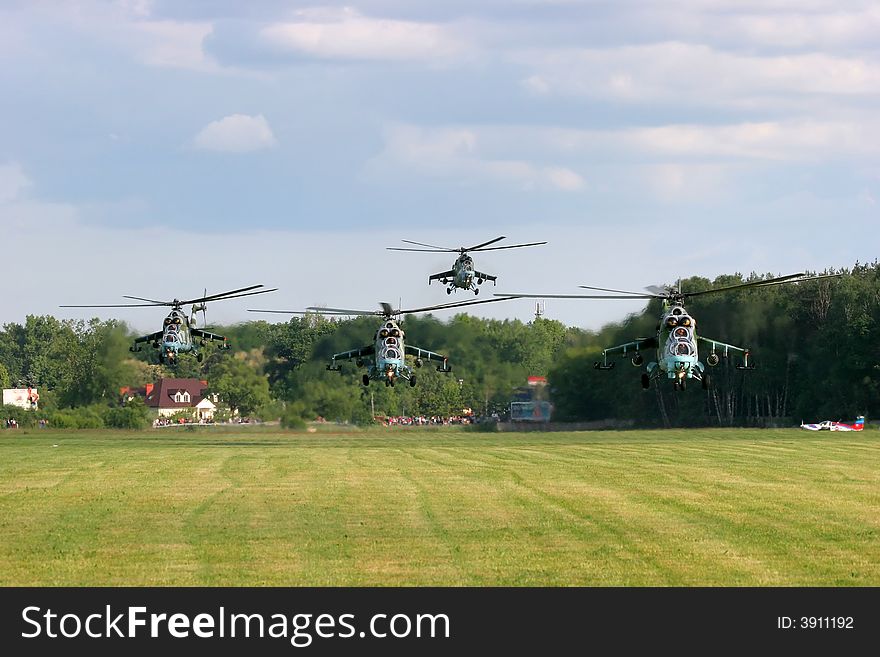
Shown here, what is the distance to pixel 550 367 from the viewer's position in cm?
10375

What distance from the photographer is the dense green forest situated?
90875 mm

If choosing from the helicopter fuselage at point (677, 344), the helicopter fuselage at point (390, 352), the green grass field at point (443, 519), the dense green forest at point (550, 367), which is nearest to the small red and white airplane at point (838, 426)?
the dense green forest at point (550, 367)

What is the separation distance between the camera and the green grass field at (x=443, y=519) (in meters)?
24.2

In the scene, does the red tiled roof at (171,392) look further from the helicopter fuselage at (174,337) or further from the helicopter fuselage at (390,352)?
the helicopter fuselage at (390,352)

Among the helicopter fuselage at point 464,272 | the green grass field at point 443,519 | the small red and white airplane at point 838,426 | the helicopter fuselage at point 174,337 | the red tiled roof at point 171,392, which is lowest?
the green grass field at point 443,519

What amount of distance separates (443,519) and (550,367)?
7217 centimetres

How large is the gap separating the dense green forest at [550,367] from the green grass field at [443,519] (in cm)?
3127

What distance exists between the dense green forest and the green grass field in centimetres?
3127

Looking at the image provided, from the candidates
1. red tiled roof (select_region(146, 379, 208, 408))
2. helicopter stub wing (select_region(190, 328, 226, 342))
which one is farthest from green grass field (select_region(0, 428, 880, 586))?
red tiled roof (select_region(146, 379, 208, 408))

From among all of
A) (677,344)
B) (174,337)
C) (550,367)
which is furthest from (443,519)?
(550,367)

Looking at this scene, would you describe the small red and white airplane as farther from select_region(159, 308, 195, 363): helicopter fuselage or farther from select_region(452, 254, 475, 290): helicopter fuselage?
select_region(159, 308, 195, 363): helicopter fuselage

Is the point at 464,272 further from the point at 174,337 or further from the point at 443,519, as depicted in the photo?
the point at 443,519
